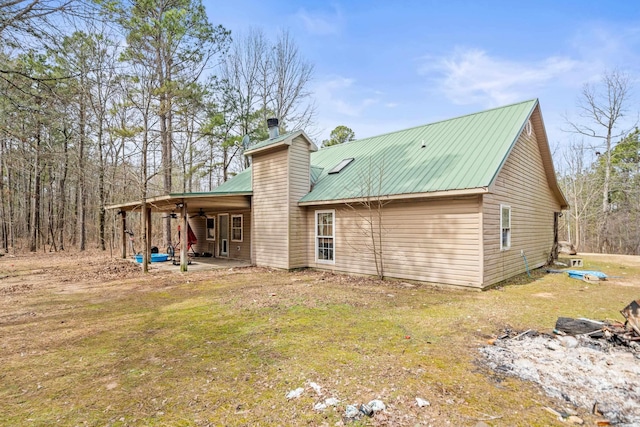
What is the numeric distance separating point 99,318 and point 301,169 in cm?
740

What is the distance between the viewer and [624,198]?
21891 millimetres

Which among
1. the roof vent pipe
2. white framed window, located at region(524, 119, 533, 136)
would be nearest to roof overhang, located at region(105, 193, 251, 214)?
the roof vent pipe

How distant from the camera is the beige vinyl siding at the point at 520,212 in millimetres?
7707

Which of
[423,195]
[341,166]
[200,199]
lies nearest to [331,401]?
[423,195]

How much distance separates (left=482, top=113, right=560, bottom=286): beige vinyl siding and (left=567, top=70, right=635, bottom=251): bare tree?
13.1 meters

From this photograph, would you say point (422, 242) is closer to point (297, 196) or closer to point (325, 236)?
point (325, 236)

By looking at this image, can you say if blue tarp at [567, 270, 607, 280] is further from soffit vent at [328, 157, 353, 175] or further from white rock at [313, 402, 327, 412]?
white rock at [313, 402, 327, 412]

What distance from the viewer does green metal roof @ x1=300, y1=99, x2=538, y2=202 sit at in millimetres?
7781

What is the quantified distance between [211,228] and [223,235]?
1219mm

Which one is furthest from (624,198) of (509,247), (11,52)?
(11,52)

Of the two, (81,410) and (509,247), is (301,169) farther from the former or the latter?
(81,410)

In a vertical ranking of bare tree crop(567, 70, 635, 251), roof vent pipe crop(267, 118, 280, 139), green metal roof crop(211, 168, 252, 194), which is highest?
bare tree crop(567, 70, 635, 251)

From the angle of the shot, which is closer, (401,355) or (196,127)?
(401,355)

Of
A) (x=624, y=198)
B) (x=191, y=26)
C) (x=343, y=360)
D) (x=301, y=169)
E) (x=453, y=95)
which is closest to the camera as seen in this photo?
(x=343, y=360)
